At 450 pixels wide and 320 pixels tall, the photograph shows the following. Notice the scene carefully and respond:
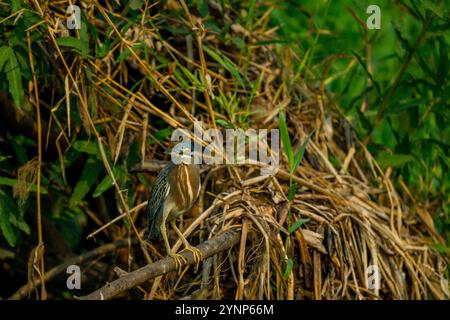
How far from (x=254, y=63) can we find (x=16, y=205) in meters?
1.30

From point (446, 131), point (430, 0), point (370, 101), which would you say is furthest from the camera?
point (370, 101)

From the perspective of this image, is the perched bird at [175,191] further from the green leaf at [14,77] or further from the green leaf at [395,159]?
the green leaf at [395,159]

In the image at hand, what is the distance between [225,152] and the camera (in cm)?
349

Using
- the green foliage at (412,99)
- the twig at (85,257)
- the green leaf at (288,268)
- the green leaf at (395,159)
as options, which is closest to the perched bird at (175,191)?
the green leaf at (288,268)

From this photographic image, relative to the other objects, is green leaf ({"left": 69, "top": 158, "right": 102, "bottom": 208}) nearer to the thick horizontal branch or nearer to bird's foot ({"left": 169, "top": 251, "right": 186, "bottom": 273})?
the thick horizontal branch

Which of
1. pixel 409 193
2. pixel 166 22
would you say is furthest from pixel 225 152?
pixel 409 193

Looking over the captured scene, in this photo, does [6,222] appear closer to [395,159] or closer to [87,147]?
[87,147]

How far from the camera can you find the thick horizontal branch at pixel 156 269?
7.93ft

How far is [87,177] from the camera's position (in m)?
3.52

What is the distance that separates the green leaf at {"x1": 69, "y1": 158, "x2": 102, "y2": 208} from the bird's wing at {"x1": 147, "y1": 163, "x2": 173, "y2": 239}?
52 centimetres

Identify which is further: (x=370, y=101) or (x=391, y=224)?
(x=370, y=101)

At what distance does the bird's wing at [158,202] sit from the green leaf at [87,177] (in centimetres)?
52

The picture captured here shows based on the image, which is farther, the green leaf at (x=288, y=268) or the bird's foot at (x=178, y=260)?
the green leaf at (x=288, y=268)
